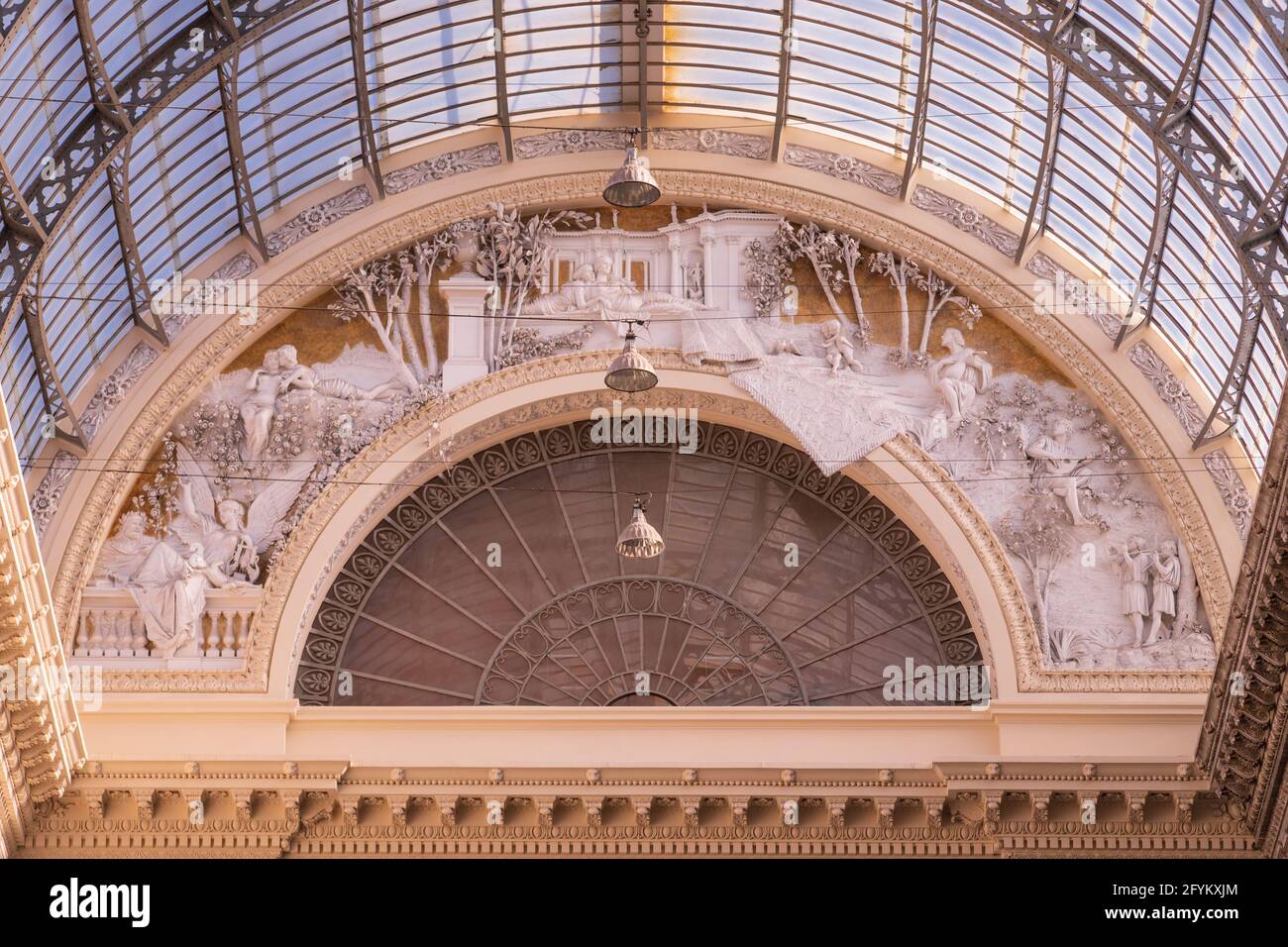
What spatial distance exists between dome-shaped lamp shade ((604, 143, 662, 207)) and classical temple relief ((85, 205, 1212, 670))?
344cm

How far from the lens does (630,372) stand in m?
27.1

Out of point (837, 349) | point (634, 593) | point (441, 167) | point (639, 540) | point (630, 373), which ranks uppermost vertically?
point (441, 167)

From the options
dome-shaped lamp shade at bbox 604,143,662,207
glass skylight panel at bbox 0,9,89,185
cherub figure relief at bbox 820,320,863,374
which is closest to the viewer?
glass skylight panel at bbox 0,9,89,185

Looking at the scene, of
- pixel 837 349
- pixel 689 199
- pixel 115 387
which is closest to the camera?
pixel 115 387

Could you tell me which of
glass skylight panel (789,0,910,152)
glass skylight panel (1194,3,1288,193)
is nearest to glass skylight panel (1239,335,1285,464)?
glass skylight panel (1194,3,1288,193)

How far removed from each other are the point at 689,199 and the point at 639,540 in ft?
20.8

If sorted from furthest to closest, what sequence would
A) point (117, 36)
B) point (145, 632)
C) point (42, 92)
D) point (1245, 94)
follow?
1. point (145, 632)
2. point (117, 36)
3. point (42, 92)
4. point (1245, 94)

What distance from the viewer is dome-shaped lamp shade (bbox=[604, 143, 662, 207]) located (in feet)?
87.4

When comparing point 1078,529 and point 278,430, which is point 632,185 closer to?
point 278,430

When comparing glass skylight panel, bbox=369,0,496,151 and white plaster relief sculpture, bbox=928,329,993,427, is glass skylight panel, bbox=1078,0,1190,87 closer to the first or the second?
white plaster relief sculpture, bbox=928,329,993,427

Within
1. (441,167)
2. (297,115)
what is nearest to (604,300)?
(441,167)

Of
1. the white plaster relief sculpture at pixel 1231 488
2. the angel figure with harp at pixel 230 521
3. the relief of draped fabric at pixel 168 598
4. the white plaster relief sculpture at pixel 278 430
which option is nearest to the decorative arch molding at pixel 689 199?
the white plaster relief sculpture at pixel 1231 488

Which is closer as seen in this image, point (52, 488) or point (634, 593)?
point (52, 488)

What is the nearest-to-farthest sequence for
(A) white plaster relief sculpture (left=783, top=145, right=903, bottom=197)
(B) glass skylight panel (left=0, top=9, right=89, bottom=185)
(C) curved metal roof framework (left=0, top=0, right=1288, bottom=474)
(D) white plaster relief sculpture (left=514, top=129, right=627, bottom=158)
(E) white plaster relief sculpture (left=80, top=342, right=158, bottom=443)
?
1. (B) glass skylight panel (left=0, top=9, right=89, bottom=185)
2. (C) curved metal roof framework (left=0, top=0, right=1288, bottom=474)
3. (E) white plaster relief sculpture (left=80, top=342, right=158, bottom=443)
4. (A) white plaster relief sculpture (left=783, top=145, right=903, bottom=197)
5. (D) white plaster relief sculpture (left=514, top=129, right=627, bottom=158)
